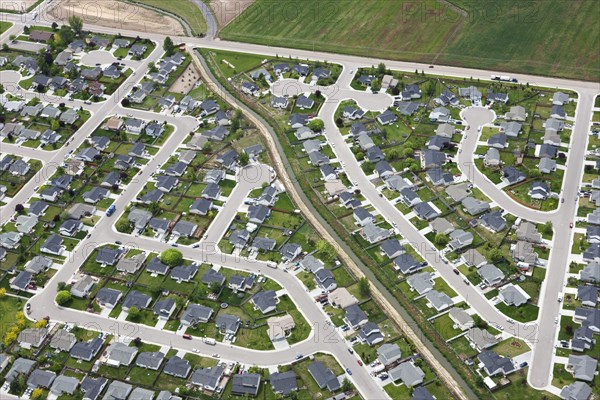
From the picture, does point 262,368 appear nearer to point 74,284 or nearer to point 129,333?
point 129,333

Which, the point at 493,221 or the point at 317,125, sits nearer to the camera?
the point at 493,221

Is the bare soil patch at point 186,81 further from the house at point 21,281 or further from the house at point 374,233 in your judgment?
the house at point 374,233

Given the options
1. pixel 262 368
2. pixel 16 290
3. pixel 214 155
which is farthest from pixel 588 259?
pixel 16 290

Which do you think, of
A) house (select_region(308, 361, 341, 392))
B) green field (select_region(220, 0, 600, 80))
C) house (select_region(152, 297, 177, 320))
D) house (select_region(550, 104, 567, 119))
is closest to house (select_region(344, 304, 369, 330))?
house (select_region(308, 361, 341, 392))

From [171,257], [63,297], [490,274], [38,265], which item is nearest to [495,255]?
[490,274]

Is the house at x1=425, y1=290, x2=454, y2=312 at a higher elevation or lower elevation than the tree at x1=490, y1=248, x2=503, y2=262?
lower

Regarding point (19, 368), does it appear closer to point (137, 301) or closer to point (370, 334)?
point (137, 301)

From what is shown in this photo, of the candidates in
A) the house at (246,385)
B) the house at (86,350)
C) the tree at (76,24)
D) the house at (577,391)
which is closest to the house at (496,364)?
the house at (577,391)

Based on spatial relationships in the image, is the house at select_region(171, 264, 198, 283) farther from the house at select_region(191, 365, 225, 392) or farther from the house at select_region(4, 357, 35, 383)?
the house at select_region(4, 357, 35, 383)
